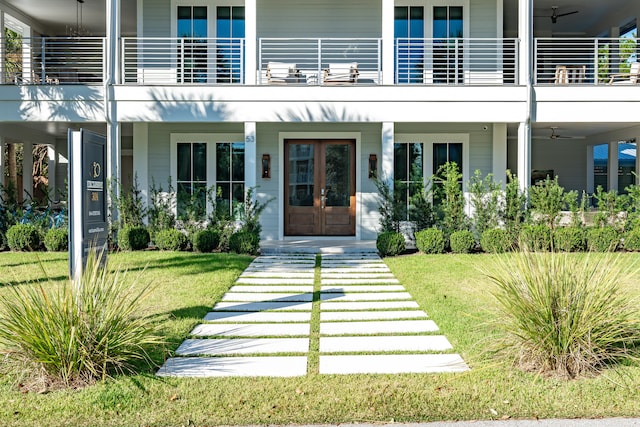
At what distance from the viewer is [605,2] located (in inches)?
579

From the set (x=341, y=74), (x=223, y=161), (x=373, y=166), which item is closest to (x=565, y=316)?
(x=341, y=74)

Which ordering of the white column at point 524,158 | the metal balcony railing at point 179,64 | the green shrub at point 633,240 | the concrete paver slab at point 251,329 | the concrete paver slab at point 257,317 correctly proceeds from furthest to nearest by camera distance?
the metal balcony railing at point 179,64, the white column at point 524,158, the green shrub at point 633,240, the concrete paver slab at point 257,317, the concrete paver slab at point 251,329

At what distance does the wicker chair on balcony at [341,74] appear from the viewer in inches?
520

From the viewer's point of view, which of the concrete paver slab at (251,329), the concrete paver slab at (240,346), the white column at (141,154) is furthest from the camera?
the white column at (141,154)

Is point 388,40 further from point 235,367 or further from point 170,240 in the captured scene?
point 235,367

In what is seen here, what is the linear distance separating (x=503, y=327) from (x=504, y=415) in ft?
3.10

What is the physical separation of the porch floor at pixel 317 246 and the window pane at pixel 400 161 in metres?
1.82

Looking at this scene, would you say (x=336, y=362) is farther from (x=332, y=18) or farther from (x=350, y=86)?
(x=332, y=18)

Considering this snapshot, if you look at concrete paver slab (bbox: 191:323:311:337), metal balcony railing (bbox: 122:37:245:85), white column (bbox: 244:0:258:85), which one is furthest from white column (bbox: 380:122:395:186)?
concrete paver slab (bbox: 191:323:311:337)

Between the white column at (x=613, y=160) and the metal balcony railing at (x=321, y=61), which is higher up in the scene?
the metal balcony railing at (x=321, y=61)

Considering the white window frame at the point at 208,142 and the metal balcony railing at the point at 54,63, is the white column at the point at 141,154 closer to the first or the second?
the white window frame at the point at 208,142

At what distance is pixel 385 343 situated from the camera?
5367 mm

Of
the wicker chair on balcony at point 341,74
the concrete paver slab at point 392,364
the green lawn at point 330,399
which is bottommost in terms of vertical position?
the green lawn at point 330,399

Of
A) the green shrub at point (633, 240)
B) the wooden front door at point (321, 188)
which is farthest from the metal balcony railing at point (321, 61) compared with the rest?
the green shrub at point (633, 240)
